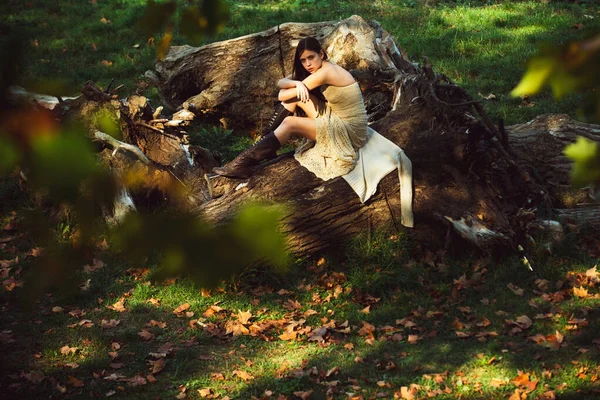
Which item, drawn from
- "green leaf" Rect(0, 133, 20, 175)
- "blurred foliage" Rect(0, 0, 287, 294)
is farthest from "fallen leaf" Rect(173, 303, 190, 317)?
"green leaf" Rect(0, 133, 20, 175)

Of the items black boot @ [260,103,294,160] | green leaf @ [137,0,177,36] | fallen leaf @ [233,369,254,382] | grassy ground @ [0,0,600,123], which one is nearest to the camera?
green leaf @ [137,0,177,36]

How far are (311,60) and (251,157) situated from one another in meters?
1.13

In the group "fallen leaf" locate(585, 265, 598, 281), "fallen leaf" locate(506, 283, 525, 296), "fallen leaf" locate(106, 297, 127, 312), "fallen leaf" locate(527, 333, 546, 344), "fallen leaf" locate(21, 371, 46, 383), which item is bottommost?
"fallen leaf" locate(106, 297, 127, 312)

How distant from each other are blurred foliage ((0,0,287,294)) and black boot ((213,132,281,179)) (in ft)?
19.1

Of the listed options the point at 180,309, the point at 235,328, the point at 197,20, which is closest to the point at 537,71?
the point at 197,20

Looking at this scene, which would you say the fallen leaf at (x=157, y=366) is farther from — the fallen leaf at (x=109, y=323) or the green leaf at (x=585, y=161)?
the green leaf at (x=585, y=161)

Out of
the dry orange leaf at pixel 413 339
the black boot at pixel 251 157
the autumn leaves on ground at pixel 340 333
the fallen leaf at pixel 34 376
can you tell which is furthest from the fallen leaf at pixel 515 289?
the fallen leaf at pixel 34 376

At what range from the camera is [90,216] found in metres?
1.27

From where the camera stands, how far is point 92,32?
Result: 1405 centimetres

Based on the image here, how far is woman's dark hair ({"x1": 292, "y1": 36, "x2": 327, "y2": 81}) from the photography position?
6863 millimetres

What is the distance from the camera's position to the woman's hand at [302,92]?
22.4 feet

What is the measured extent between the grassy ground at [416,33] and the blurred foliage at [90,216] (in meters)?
9.07

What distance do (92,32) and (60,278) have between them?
44.8 feet

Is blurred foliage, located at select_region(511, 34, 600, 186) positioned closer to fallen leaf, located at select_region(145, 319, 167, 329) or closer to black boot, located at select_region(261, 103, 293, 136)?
fallen leaf, located at select_region(145, 319, 167, 329)
